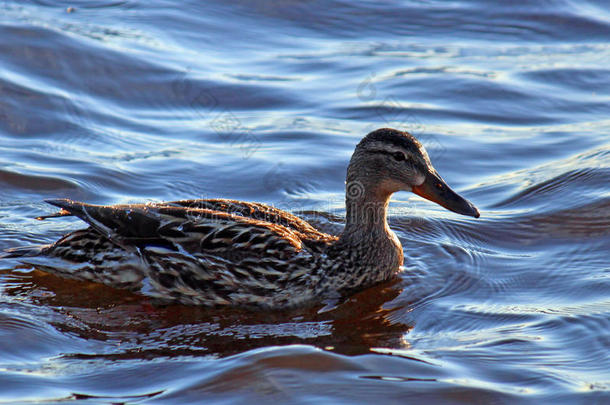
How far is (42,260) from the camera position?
7914mm

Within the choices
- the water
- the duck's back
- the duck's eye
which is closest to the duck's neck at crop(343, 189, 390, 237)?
the duck's eye

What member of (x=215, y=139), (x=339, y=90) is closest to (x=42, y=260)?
(x=215, y=139)

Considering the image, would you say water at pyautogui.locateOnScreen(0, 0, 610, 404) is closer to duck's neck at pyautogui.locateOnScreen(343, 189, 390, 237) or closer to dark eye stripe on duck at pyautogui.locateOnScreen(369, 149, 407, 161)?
duck's neck at pyautogui.locateOnScreen(343, 189, 390, 237)

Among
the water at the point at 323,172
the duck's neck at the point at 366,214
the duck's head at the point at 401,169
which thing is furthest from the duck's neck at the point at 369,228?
the water at the point at 323,172

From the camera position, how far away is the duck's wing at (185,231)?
7766 mm

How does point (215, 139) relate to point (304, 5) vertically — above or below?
below

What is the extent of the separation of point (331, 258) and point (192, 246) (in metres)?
1.26

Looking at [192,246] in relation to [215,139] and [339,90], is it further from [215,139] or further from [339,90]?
[339,90]

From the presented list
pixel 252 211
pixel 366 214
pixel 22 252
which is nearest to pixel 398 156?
pixel 366 214

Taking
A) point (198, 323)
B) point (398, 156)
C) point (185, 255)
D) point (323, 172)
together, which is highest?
point (323, 172)

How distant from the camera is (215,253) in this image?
7812 mm

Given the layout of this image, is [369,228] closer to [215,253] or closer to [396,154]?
[396,154]

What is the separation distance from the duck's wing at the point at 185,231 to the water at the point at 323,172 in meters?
0.55

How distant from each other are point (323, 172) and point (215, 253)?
3.44 meters
